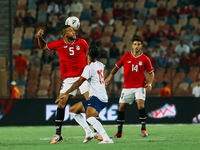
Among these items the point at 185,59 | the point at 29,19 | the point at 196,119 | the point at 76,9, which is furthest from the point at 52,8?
the point at 196,119

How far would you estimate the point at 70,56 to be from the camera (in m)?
10.2

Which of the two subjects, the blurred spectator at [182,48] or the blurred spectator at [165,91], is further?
the blurred spectator at [182,48]

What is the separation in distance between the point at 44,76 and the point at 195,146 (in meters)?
9.95

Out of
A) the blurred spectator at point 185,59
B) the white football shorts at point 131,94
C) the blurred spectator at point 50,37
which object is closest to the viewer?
the white football shorts at point 131,94

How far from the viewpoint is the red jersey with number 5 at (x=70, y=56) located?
10188 millimetres

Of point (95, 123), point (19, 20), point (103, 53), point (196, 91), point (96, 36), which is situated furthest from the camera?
point (19, 20)

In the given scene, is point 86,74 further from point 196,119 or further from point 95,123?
point 196,119

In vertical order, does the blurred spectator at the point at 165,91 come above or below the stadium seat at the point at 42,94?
above

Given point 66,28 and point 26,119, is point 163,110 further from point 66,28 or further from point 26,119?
point 66,28

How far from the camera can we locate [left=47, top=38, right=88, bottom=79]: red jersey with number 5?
1019 centimetres

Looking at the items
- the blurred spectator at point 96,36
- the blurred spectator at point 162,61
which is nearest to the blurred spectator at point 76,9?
the blurred spectator at point 96,36

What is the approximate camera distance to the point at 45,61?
19047 mm

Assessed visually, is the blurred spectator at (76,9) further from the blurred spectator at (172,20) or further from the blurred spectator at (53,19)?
the blurred spectator at (172,20)

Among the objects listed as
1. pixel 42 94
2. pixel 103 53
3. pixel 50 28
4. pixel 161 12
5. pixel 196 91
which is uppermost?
pixel 161 12
